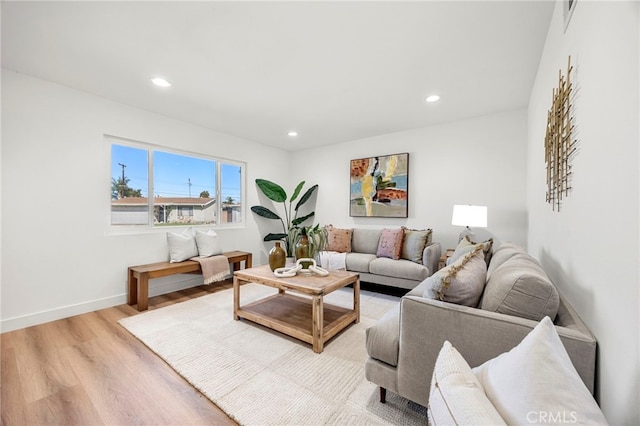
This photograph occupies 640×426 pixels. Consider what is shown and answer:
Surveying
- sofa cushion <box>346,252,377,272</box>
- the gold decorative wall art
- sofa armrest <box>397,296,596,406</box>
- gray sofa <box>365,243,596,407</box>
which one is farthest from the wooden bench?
the gold decorative wall art

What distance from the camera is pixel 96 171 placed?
2920 millimetres

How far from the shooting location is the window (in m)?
3.20

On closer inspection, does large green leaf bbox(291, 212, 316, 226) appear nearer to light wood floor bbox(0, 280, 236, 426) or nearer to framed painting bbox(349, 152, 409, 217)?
framed painting bbox(349, 152, 409, 217)

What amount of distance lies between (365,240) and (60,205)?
12.5 ft

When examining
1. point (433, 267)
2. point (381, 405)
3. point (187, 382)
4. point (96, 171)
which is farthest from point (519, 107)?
point (96, 171)

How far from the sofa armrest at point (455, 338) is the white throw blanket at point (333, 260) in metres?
2.43

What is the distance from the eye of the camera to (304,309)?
2.74 m

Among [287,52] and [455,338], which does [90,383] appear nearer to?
[455,338]

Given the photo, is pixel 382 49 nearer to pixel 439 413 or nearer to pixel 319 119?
pixel 319 119

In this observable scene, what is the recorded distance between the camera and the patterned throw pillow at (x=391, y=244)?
3639 millimetres

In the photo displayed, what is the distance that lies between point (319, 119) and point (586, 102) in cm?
294

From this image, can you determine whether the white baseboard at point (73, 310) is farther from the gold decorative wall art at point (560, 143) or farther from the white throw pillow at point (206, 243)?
the gold decorative wall art at point (560, 143)

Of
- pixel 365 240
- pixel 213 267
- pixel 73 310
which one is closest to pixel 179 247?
pixel 213 267
